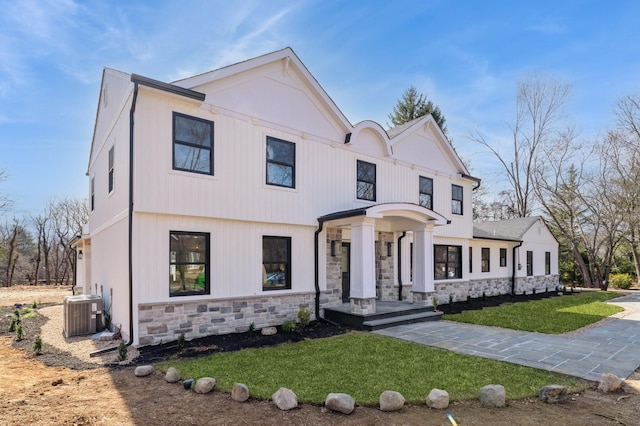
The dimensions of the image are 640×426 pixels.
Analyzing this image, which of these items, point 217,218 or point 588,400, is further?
point 217,218

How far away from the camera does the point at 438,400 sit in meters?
4.60

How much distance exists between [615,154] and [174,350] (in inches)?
982

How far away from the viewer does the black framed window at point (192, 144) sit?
321 inches

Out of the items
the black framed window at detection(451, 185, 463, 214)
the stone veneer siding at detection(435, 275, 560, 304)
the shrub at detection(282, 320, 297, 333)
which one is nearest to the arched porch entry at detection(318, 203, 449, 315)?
the shrub at detection(282, 320, 297, 333)

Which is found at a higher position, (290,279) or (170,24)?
(170,24)

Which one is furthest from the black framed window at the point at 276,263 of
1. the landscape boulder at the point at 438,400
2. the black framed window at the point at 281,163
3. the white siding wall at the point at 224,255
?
the landscape boulder at the point at 438,400

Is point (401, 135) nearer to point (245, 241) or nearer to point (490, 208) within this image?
point (245, 241)

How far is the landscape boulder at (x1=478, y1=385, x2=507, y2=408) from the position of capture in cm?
468

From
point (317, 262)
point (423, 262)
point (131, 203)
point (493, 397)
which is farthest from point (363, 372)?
point (423, 262)

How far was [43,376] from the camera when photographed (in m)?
5.99

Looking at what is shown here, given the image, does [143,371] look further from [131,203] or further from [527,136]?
[527,136]

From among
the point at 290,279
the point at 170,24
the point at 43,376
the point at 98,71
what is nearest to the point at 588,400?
the point at 290,279

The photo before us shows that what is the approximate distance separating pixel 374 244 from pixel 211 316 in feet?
16.3

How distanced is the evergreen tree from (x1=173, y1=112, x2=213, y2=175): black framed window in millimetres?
22325
